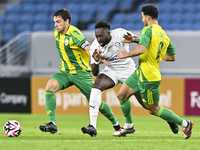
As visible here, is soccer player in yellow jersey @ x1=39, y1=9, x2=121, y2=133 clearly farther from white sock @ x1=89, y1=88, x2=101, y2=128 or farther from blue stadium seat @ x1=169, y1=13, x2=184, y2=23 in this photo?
blue stadium seat @ x1=169, y1=13, x2=184, y2=23

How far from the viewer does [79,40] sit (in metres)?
6.70

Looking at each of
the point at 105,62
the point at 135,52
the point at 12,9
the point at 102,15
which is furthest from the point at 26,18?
the point at 135,52

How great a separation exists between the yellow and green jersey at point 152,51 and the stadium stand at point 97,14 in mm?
8656

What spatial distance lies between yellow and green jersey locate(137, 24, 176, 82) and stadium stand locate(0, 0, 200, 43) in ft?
28.4

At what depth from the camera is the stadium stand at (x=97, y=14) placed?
14875 mm

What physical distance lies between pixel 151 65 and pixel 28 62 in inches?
278

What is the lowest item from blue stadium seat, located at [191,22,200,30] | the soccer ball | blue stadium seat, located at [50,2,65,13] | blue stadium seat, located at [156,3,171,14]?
the soccer ball

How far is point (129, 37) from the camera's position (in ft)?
19.1

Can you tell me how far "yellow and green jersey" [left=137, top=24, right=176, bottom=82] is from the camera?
5754mm

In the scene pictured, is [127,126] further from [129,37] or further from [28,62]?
[28,62]

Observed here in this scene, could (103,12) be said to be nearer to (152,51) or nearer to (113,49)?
(113,49)

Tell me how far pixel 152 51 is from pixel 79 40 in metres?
1.38

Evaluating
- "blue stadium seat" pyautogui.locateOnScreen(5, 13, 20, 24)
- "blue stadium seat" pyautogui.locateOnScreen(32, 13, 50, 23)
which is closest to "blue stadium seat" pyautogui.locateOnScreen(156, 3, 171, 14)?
"blue stadium seat" pyautogui.locateOnScreen(32, 13, 50, 23)

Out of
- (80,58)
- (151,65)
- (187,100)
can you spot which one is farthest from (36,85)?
(151,65)
